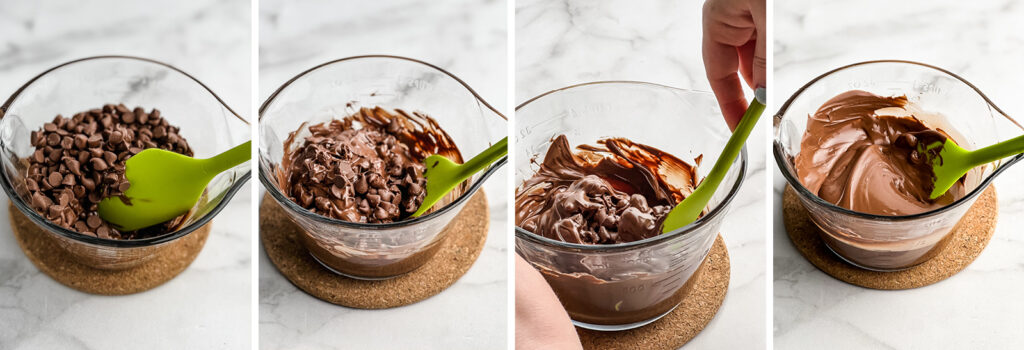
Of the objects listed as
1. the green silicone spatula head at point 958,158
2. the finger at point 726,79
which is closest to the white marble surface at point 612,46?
the finger at point 726,79

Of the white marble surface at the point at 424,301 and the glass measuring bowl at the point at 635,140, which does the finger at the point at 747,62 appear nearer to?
the glass measuring bowl at the point at 635,140

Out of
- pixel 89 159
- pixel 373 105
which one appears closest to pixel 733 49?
pixel 373 105

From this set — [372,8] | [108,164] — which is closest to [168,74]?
[108,164]

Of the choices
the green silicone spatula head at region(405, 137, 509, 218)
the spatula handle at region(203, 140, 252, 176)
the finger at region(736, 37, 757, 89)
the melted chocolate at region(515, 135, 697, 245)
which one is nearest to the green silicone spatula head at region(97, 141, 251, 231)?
the spatula handle at region(203, 140, 252, 176)

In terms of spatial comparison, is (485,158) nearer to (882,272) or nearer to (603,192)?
(603,192)

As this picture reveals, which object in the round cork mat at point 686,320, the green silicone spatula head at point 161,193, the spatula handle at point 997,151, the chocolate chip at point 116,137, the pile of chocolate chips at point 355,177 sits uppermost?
the spatula handle at point 997,151

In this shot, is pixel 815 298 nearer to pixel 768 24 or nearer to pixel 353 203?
pixel 768 24
